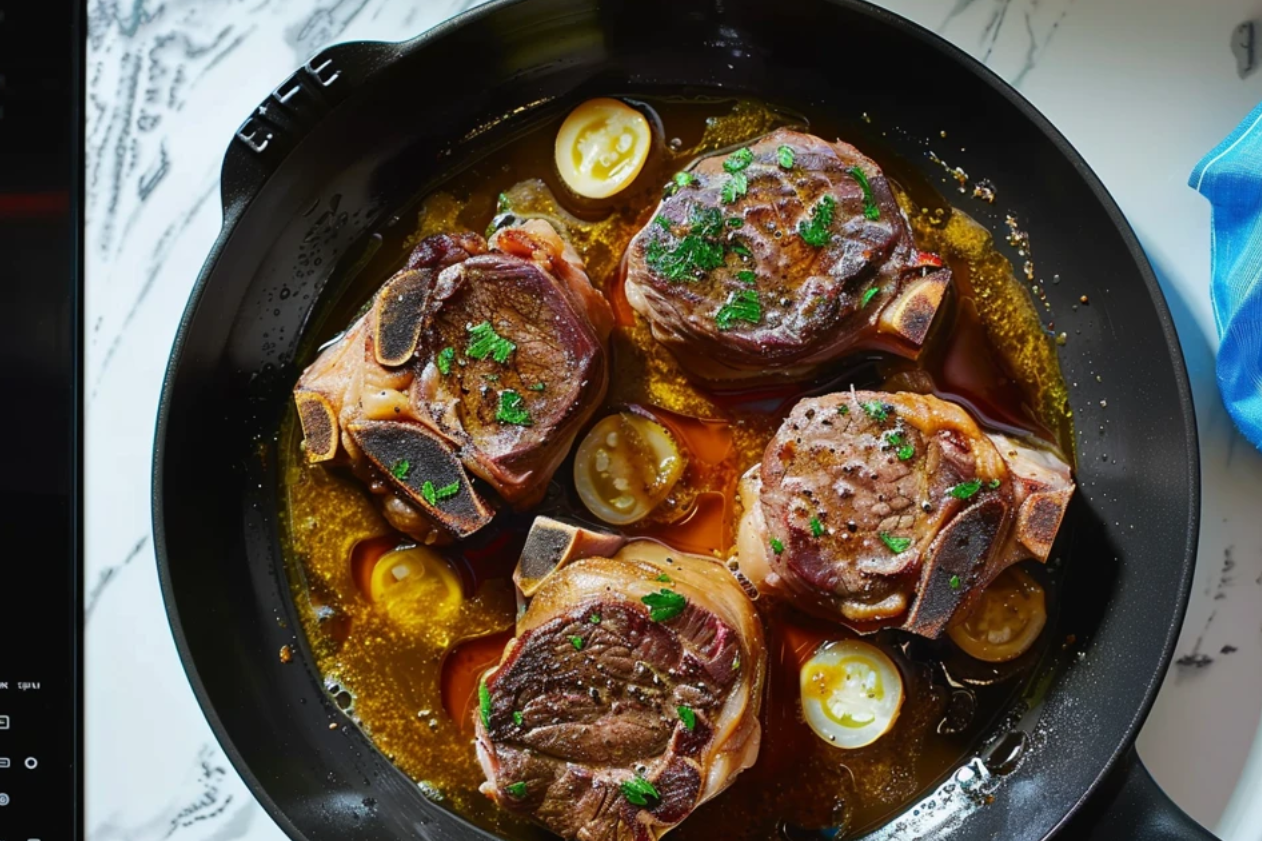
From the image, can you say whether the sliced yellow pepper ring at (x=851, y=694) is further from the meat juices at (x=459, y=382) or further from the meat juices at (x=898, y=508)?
the meat juices at (x=459, y=382)

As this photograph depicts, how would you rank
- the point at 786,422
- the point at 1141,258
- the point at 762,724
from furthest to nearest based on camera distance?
1. the point at 762,724
2. the point at 786,422
3. the point at 1141,258

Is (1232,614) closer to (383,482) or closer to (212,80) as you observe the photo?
(383,482)

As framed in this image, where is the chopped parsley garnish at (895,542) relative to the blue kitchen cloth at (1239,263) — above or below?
below

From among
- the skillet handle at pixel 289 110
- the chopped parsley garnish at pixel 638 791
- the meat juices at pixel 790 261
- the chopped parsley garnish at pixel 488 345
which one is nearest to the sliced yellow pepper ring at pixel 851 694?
the chopped parsley garnish at pixel 638 791

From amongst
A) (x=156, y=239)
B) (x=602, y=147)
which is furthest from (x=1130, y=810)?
(x=156, y=239)

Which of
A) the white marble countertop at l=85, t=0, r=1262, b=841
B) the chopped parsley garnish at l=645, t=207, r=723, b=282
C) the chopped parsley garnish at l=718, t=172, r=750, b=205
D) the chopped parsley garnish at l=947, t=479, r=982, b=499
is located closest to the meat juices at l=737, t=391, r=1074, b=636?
the chopped parsley garnish at l=947, t=479, r=982, b=499
